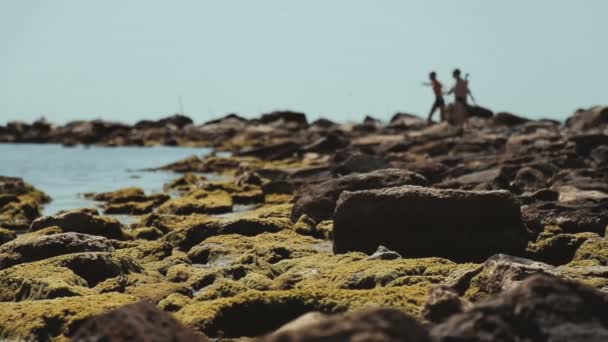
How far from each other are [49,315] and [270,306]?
2.08 meters

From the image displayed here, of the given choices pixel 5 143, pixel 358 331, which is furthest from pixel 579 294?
pixel 5 143

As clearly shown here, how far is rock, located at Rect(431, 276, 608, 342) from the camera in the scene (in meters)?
4.53

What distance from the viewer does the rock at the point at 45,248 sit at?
35.0 feet

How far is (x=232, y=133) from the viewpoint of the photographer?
7181 cm

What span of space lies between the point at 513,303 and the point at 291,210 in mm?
10871

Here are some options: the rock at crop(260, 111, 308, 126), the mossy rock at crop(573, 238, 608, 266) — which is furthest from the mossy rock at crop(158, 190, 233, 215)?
the rock at crop(260, 111, 308, 126)

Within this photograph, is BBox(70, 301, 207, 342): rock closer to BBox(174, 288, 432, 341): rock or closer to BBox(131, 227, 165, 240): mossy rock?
BBox(174, 288, 432, 341): rock

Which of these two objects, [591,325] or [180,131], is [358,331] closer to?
[591,325]

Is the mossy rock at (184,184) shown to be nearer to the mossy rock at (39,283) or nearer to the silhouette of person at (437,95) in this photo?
the silhouette of person at (437,95)

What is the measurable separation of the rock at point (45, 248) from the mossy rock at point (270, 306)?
3580 millimetres

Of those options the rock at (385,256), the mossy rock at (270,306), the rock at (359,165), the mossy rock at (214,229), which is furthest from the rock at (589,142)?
A: the mossy rock at (270,306)

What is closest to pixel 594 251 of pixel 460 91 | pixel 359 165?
pixel 359 165

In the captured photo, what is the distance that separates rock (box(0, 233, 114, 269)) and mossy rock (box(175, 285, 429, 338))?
3580 millimetres

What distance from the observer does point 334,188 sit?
580 inches
